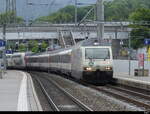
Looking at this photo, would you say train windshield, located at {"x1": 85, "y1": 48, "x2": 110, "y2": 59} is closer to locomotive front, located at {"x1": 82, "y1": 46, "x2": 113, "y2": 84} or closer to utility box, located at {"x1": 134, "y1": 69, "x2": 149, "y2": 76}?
locomotive front, located at {"x1": 82, "y1": 46, "x2": 113, "y2": 84}

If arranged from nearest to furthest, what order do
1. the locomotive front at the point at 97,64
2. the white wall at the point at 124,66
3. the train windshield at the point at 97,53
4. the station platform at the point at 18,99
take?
the station platform at the point at 18,99
the locomotive front at the point at 97,64
the train windshield at the point at 97,53
the white wall at the point at 124,66

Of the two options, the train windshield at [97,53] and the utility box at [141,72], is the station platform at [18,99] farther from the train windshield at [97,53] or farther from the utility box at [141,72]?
the utility box at [141,72]

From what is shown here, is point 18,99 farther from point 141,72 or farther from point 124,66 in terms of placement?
point 124,66

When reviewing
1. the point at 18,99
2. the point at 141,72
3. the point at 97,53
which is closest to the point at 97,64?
the point at 97,53

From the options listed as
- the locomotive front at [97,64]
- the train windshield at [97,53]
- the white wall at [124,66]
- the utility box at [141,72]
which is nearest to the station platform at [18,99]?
the locomotive front at [97,64]

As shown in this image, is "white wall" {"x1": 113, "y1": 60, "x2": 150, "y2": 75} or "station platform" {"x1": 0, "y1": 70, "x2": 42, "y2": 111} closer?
"station platform" {"x1": 0, "y1": 70, "x2": 42, "y2": 111}

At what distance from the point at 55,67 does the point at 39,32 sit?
79.6ft

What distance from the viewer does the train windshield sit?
34.8 m

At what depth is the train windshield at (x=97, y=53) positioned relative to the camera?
34.8 metres

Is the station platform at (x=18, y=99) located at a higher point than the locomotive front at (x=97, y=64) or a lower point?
lower

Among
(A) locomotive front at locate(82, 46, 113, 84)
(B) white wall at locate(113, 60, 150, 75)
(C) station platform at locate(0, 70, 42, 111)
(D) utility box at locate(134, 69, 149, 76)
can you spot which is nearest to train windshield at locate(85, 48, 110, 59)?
(A) locomotive front at locate(82, 46, 113, 84)

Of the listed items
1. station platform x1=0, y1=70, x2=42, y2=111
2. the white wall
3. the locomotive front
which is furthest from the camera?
the white wall

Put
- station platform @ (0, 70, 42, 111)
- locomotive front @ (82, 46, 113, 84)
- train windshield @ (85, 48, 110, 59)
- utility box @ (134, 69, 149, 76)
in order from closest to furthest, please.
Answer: station platform @ (0, 70, 42, 111) < locomotive front @ (82, 46, 113, 84) < train windshield @ (85, 48, 110, 59) < utility box @ (134, 69, 149, 76)

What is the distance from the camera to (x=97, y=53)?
34.9 meters
